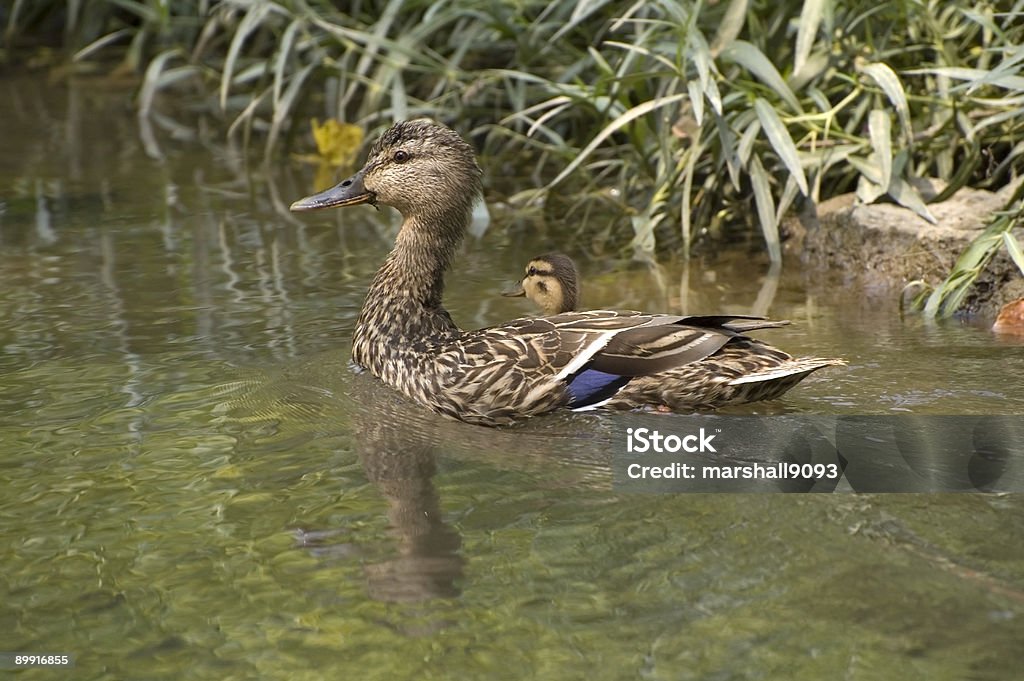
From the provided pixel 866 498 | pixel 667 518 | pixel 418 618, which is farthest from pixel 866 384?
pixel 418 618

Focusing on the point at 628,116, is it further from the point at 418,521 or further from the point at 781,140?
the point at 418,521

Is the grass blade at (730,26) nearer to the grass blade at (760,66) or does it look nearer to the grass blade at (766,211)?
the grass blade at (760,66)

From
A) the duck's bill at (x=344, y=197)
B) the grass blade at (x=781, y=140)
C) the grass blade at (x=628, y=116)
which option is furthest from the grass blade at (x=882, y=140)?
the duck's bill at (x=344, y=197)

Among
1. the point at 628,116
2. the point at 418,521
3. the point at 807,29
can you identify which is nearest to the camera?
the point at 418,521

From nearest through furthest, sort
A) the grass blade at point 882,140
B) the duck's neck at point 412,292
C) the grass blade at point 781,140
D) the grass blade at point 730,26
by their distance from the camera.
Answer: the duck's neck at point 412,292 < the grass blade at point 781,140 < the grass blade at point 882,140 < the grass blade at point 730,26

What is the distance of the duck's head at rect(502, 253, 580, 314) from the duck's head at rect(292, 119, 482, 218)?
1.37 ft

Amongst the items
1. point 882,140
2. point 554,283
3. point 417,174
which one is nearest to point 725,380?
point 554,283

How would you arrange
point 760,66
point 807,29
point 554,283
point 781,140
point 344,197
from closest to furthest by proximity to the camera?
point 554,283 → point 344,197 → point 781,140 → point 807,29 → point 760,66

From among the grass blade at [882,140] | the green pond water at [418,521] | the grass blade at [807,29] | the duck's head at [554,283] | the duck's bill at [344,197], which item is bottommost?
the green pond water at [418,521]

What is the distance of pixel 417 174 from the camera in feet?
20.1

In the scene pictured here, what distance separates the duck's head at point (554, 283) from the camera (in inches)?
237

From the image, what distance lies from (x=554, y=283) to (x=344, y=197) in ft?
3.09

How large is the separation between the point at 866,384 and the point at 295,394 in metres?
2.07

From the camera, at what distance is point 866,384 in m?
5.57
